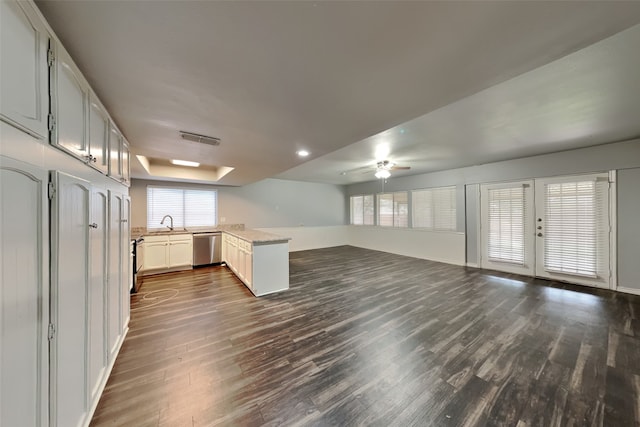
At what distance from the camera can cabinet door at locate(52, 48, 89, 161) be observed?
1104mm

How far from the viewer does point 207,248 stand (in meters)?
5.51

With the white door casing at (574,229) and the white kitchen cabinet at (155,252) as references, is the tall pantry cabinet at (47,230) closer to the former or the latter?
the white kitchen cabinet at (155,252)

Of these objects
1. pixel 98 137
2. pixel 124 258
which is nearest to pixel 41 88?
pixel 98 137

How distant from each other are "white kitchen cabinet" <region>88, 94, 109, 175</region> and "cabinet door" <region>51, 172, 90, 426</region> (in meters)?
0.33

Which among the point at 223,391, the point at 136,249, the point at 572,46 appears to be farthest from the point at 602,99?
the point at 136,249

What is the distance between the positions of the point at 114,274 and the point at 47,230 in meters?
1.28

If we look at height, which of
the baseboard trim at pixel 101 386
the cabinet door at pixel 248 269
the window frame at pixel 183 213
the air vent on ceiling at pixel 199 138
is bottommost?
the baseboard trim at pixel 101 386

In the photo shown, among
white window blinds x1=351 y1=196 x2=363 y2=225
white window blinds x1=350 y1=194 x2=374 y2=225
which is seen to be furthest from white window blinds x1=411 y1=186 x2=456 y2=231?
white window blinds x1=351 y1=196 x2=363 y2=225

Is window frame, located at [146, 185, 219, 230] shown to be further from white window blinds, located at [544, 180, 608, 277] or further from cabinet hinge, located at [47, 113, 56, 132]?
white window blinds, located at [544, 180, 608, 277]

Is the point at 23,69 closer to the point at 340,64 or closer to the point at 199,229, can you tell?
the point at 340,64

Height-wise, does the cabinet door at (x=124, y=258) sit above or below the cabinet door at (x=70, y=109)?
below

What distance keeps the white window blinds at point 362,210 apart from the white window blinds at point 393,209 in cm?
46

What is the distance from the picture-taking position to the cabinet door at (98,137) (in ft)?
4.94

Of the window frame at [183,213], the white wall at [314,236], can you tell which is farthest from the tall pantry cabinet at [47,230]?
the white wall at [314,236]
